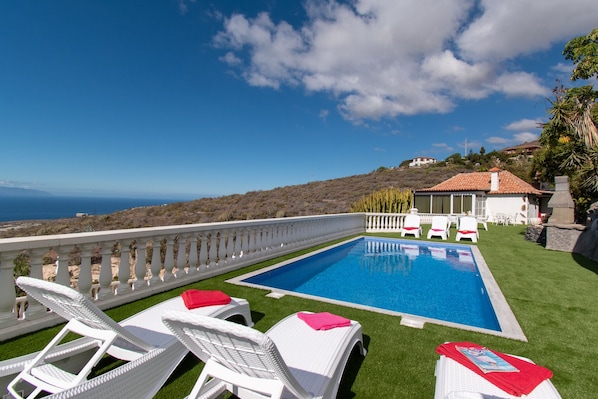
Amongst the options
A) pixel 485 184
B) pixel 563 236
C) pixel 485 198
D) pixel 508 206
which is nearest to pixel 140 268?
pixel 563 236

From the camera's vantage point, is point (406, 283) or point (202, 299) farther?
A: point (406, 283)

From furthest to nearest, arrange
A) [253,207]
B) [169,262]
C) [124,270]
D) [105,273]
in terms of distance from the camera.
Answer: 1. [253,207]
2. [169,262]
3. [124,270]
4. [105,273]

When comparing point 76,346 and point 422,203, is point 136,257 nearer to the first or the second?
point 76,346

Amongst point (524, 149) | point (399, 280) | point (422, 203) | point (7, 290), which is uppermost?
point (524, 149)

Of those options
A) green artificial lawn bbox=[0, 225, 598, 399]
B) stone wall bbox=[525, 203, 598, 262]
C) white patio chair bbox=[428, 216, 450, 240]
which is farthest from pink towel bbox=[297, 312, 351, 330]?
white patio chair bbox=[428, 216, 450, 240]

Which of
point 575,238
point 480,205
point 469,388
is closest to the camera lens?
point 469,388

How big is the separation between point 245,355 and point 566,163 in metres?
15.3

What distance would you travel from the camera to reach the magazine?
2.07m

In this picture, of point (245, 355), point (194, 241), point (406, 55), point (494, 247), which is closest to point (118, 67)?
point (194, 241)

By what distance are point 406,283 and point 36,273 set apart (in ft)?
23.2

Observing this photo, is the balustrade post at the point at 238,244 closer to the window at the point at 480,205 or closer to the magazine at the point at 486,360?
the magazine at the point at 486,360

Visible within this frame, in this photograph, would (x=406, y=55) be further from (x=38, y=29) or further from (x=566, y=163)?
(x=38, y=29)

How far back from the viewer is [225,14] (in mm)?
13203

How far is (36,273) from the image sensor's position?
Answer: 3416 mm
